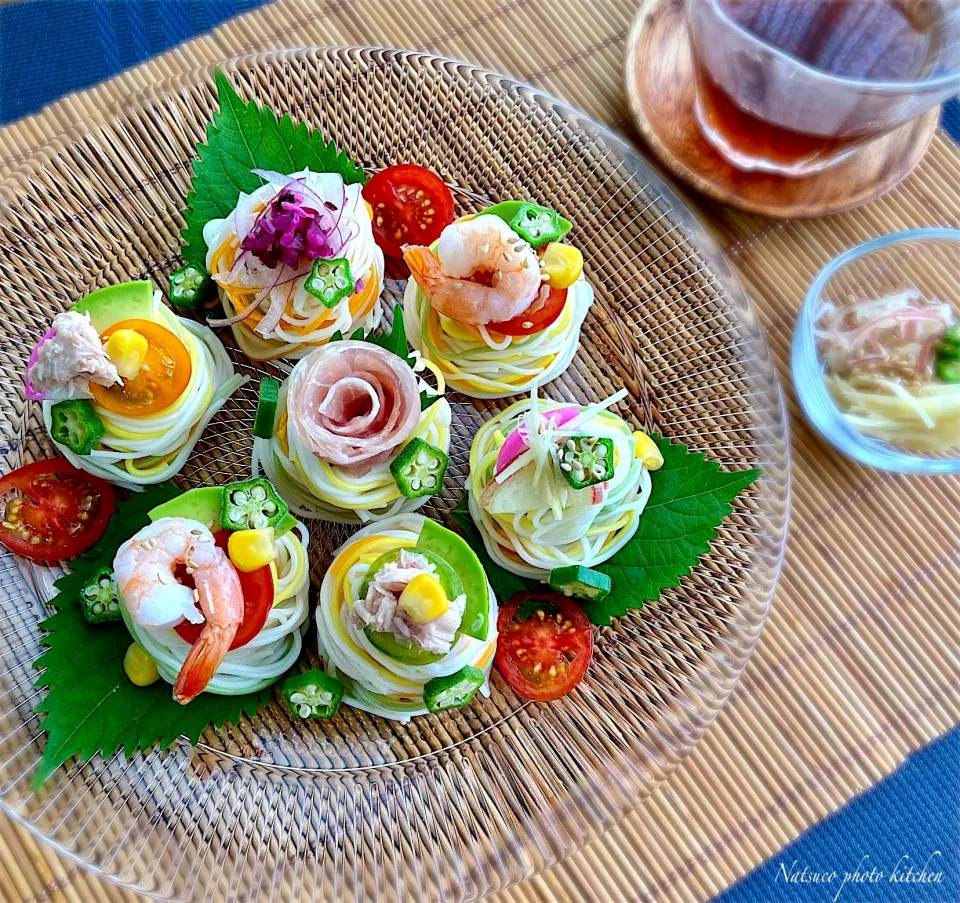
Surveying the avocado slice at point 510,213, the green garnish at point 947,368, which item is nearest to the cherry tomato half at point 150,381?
the avocado slice at point 510,213

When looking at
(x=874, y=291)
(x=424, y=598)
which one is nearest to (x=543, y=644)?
(x=424, y=598)

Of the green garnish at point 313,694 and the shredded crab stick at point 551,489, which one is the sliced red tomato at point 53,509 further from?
the shredded crab stick at point 551,489

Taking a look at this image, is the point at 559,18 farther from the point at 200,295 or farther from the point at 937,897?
the point at 937,897

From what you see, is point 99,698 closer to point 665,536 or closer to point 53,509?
point 53,509

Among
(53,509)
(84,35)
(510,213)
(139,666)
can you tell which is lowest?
(139,666)

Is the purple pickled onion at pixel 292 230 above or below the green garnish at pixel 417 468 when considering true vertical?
above

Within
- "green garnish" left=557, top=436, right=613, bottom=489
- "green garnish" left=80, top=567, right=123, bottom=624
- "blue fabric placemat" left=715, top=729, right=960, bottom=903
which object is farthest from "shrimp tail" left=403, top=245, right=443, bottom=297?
"blue fabric placemat" left=715, top=729, right=960, bottom=903
